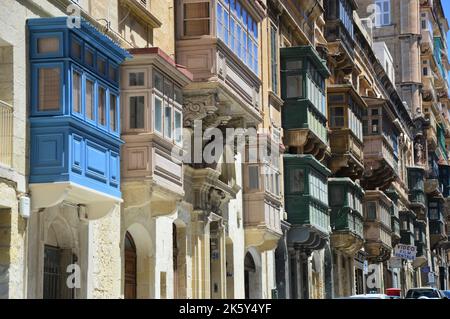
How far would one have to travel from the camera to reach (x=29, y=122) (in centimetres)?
1878

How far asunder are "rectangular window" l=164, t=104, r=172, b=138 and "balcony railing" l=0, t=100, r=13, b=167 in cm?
578

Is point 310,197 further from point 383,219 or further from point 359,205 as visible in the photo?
point 383,219

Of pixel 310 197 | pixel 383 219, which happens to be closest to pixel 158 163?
pixel 310 197

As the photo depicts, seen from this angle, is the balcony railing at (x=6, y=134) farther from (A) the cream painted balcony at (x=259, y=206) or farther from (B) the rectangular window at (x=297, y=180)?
(B) the rectangular window at (x=297, y=180)

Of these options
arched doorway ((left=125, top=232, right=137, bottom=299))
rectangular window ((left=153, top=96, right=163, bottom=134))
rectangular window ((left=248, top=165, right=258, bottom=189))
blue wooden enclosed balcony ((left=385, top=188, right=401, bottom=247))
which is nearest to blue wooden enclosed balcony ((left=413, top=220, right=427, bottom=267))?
blue wooden enclosed balcony ((left=385, top=188, right=401, bottom=247))

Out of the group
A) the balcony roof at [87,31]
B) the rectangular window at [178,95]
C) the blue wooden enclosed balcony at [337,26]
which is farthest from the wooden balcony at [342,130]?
the balcony roof at [87,31]

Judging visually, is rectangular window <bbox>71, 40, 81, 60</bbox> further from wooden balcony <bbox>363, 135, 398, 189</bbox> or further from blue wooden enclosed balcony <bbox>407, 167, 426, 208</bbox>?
blue wooden enclosed balcony <bbox>407, 167, 426, 208</bbox>

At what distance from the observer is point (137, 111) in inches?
903

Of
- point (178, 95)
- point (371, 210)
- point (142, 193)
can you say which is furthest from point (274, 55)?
point (371, 210)

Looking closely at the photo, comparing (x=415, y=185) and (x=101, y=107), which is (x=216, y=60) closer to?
(x=101, y=107)

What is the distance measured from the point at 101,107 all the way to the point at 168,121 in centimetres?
341

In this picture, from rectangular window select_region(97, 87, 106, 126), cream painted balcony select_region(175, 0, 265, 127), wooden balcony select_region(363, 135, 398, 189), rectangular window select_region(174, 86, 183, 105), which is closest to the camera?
rectangular window select_region(97, 87, 106, 126)

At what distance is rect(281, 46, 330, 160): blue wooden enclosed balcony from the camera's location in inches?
1497
